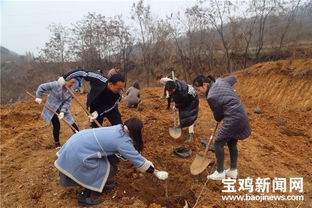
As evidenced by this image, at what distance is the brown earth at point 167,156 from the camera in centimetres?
321

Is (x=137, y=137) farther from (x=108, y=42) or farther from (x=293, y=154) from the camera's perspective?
(x=108, y=42)

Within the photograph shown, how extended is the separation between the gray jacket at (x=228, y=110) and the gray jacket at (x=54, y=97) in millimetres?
2450

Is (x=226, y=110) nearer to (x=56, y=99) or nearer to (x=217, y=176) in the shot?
(x=217, y=176)

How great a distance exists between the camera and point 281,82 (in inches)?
348

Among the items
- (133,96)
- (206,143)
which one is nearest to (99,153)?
(206,143)

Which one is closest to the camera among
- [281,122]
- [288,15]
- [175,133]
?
[175,133]

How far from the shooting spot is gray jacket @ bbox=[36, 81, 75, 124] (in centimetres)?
413

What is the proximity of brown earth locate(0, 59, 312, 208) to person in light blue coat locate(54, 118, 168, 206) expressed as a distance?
0.48 m

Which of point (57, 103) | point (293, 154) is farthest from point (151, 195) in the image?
point (293, 154)

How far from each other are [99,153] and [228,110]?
5.32 feet

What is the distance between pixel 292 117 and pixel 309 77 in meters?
1.91

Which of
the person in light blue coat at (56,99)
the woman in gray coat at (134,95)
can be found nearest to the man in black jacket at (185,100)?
the person in light blue coat at (56,99)

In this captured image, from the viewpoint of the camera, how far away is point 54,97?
4.27 metres

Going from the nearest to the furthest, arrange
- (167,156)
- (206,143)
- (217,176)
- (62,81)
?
(217,176) < (62,81) < (167,156) < (206,143)
